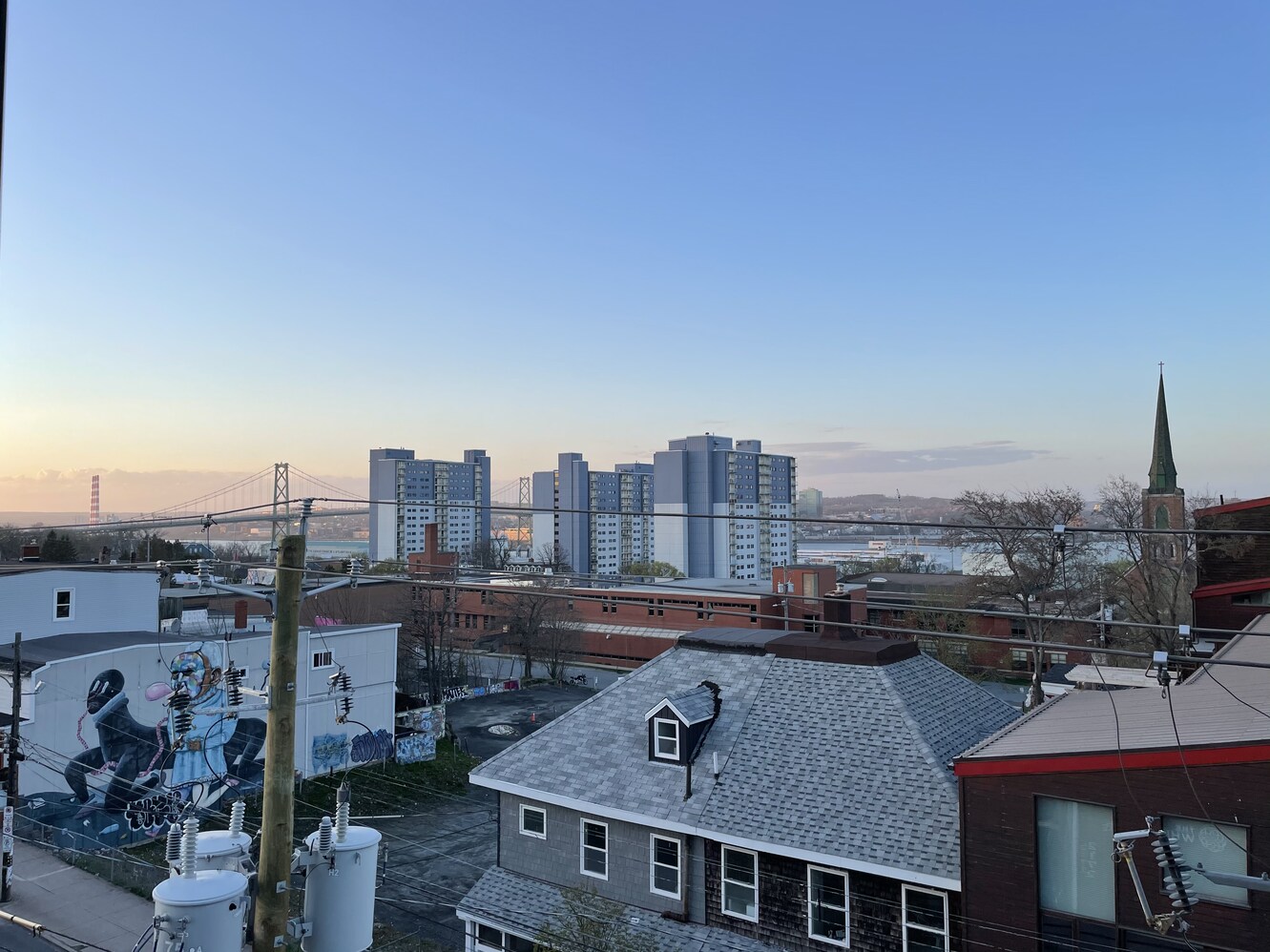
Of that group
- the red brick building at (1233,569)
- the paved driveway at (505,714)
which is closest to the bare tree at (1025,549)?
the red brick building at (1233,569)

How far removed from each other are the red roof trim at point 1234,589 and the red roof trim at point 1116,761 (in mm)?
16153

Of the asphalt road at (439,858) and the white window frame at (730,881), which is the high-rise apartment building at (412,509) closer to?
the asphalt road at (439,858)

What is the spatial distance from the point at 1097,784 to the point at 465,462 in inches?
5686

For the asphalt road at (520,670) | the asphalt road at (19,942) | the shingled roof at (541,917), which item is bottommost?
the asphalt road at (520,670)

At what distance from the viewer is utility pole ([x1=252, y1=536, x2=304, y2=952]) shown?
303 inches

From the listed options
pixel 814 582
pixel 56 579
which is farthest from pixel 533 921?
pixel 814 582

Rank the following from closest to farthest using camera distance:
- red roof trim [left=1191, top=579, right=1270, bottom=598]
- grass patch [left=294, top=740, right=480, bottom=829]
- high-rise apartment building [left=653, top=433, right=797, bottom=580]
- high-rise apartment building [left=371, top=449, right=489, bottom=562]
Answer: red roof trim [left=1191, top=579, right=1270, bottom=598], grass patch [left=294, top=740, right=480, bottom=829], high-rise apartment building [left=653, top=433, right=797, bottom=580], high-rise apartment building [left=371, top=449, right=489, bottom=562]

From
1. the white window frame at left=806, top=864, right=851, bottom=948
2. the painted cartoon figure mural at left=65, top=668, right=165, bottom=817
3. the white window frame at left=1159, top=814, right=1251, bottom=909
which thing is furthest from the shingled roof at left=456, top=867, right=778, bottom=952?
the painted cartoon figure mural at left=65, top=668, right=165, bottom=817

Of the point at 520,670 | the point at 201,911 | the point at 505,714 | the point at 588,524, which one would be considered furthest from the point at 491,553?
the point at 201,911

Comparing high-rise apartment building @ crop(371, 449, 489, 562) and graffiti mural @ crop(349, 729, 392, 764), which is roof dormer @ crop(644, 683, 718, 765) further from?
high-rise apartment building @ crop(371, 449, 489, 562)

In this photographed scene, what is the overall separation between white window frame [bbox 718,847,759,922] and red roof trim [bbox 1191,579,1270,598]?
17604 millimetres

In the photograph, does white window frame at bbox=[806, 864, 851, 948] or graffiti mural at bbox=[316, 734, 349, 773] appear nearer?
white window frame at bbox=[806, 864, 851, 948]

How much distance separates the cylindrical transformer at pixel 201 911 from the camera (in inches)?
277

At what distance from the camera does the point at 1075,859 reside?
35.9 feet
